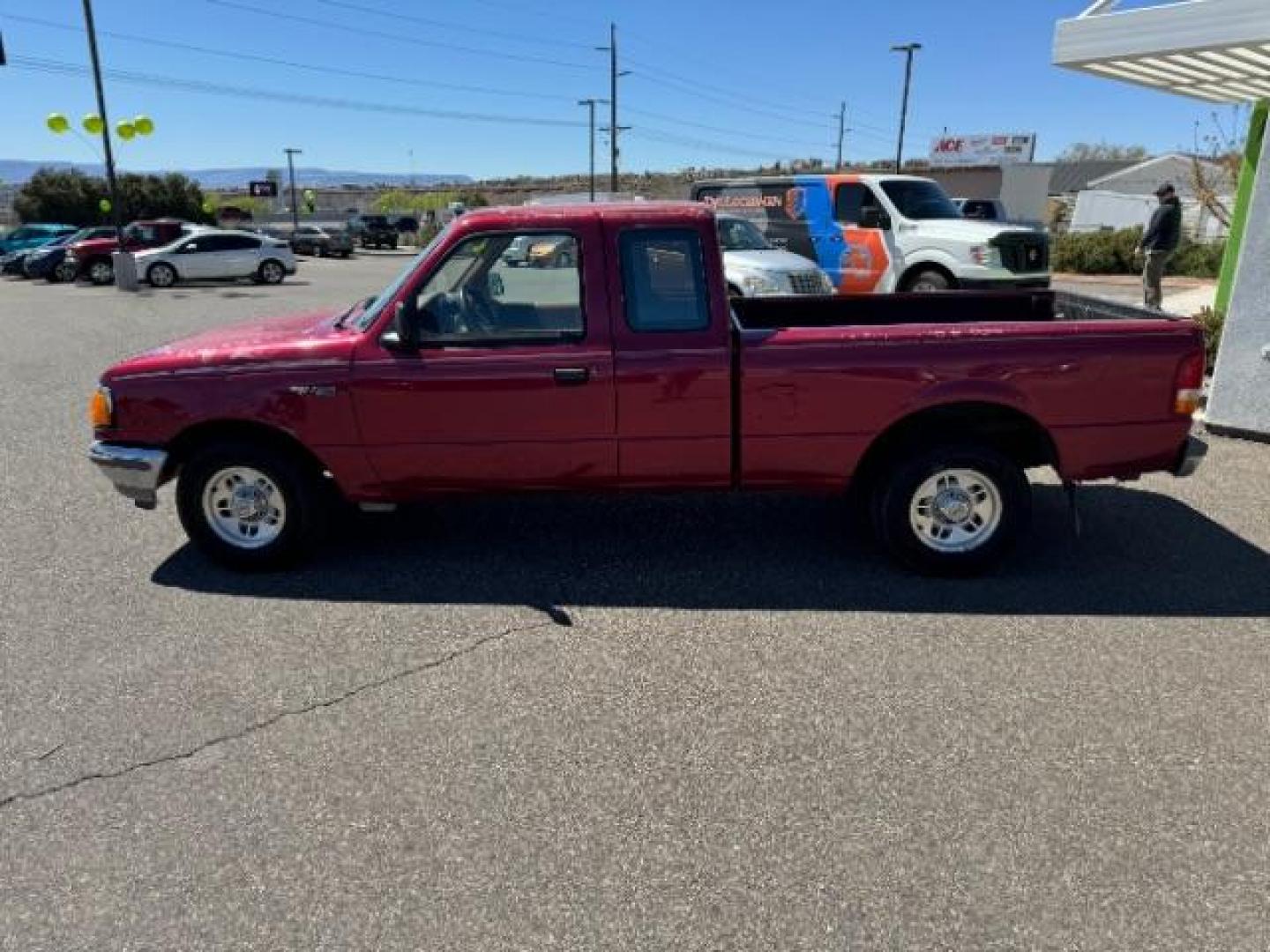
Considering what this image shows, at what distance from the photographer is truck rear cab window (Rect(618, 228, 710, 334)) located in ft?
14.4

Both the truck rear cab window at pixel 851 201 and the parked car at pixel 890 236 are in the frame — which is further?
the truck rear cab window at pixel 851 201

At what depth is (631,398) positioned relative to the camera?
14.4 feet

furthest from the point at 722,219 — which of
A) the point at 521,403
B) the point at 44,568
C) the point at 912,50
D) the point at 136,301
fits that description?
the point at 912,50

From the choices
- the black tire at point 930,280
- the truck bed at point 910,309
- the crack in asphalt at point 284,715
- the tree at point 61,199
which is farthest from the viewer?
the tree at point 61,199

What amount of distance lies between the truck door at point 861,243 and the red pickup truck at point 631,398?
8.75 meters

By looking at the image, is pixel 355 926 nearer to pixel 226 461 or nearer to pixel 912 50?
pixel 226 461

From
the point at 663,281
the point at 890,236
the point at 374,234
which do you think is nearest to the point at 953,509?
the point at 663,281

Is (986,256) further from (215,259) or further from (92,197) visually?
(92,197)

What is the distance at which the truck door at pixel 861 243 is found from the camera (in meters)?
12.9

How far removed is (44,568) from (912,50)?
49847 millimetres

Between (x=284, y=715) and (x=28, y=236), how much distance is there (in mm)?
33792

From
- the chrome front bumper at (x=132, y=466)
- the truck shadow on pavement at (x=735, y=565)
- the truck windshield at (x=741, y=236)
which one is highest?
the truck windshield at (x=741, y=236)

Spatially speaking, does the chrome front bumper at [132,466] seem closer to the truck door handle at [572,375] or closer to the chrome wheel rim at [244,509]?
the chrome wheel rim at [244,509]

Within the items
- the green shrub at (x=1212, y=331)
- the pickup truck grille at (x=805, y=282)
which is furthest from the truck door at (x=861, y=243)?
the green shrub at (x=1212, y=331)
